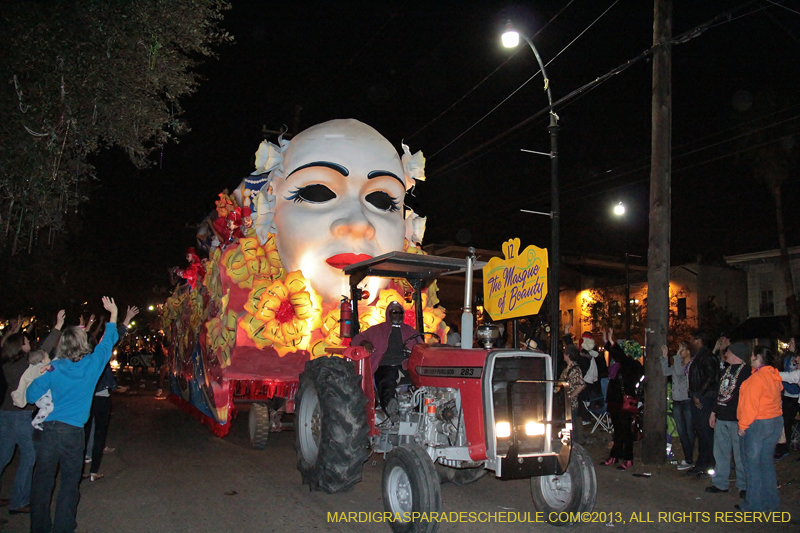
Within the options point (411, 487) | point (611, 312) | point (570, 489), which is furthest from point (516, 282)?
point (611, 312)

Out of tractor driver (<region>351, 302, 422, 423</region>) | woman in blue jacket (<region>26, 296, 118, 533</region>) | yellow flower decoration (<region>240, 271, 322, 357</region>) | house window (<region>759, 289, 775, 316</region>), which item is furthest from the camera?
house window (<region>759, 289, 775, 316</region>)

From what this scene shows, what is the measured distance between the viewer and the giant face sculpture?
8.77m

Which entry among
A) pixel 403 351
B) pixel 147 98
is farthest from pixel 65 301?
pixel 403 351

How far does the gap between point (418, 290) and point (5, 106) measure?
4.67 metres

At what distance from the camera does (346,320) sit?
23.7 ft

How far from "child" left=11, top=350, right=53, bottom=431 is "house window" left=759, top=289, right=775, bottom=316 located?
30.7m

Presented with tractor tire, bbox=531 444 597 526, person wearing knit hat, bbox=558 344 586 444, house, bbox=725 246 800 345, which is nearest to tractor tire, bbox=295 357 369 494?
tractor tire, bbox=531 444 597 526

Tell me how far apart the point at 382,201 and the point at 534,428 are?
4.77m

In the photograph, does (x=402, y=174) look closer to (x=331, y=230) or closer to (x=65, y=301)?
(x=331, y=230)

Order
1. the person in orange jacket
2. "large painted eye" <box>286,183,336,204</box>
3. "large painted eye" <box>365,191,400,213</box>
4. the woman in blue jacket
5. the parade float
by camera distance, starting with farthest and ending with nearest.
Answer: "large painted eye" <box>365,191,400,213</box>
"large painted eye" <box>286,183,336,204</box>
the parade float
the person in orange jacket
the woman in blue jacket

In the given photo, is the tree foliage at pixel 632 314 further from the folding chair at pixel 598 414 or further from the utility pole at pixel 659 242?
the utility pole at pixel 659 242

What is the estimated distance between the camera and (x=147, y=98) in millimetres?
6855

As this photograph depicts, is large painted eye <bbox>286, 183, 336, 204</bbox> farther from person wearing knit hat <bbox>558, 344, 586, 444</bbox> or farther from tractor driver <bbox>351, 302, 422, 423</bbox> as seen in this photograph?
person wearing knit hat <bbox>558, 344, 586, 444</bbox>

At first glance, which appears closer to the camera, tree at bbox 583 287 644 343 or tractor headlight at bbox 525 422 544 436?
tractor headlight at bbox 525 422 544 436
